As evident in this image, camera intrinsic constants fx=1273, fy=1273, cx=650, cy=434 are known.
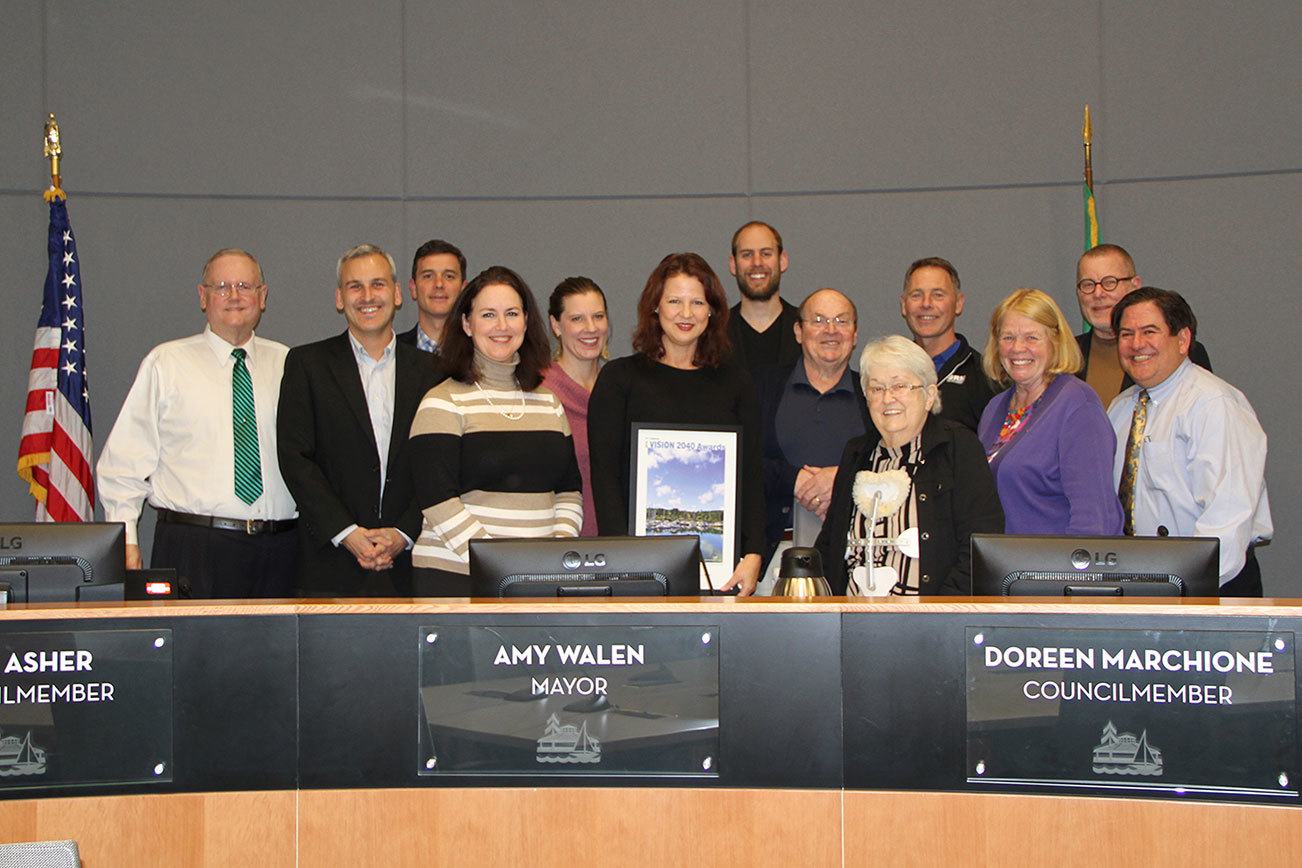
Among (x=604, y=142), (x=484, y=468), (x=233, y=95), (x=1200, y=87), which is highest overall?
(x=233, y=95)

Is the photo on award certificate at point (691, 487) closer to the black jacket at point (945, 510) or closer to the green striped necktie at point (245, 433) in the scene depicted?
the black jacket at point (945, 510)

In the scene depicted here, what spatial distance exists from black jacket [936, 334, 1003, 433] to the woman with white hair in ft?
2.79

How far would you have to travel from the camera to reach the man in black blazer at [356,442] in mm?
3945

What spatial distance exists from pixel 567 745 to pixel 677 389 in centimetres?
175

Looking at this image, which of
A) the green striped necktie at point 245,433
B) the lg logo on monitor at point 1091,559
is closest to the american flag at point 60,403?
the green striped necktie at point 245,433

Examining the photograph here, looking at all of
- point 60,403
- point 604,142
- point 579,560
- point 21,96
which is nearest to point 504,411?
point 579,560

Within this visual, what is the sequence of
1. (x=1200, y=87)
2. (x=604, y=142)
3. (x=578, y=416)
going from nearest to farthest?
(x=578, y=416)
(x=1200, y=87)
(x=604, y=142)

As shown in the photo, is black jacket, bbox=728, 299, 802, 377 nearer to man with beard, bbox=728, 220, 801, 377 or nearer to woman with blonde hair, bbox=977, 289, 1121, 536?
man with beard, bbox=728, 220, 801, 377

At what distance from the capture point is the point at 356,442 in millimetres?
4078

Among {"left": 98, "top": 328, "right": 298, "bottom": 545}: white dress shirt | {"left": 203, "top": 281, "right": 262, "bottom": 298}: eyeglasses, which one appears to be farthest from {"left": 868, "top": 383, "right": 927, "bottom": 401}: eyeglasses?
{"left": 203, "top": 281, "right": 262, "bottom": 298}: eyeglasses

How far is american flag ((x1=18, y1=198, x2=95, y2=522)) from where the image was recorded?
498cm

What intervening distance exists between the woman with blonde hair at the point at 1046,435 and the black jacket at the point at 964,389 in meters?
0.37

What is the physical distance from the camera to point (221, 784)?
2.17 metres

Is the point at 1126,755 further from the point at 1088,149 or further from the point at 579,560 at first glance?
the point at 1088,149
